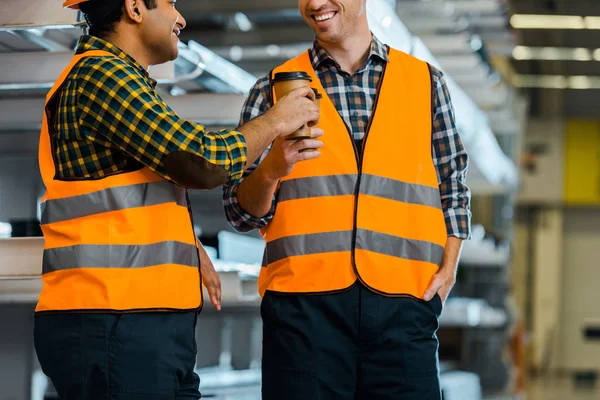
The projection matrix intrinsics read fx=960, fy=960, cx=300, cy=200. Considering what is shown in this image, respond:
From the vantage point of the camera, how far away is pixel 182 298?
2.07m

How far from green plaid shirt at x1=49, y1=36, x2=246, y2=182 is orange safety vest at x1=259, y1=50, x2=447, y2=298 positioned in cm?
48

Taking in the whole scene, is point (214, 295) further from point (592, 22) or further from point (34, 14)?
point (592, 22)

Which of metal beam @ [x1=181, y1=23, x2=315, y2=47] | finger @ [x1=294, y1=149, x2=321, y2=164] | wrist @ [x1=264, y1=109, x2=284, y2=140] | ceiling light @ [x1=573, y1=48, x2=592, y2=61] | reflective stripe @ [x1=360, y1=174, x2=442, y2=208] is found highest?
ceiling light @ [x1=573, y1=48, x2=592, y2=61]

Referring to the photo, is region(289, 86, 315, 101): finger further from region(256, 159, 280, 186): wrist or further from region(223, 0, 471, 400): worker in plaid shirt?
region(256, 159, 280, 186): wrist

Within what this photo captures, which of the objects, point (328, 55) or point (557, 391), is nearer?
point (328, 55)

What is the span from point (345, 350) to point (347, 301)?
4.8 inches

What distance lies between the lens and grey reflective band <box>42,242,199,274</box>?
2.00m

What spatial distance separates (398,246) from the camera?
2.53 m

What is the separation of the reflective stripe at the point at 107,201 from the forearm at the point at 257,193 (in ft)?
1.28

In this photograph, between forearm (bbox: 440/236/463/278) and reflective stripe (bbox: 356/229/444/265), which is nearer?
reflective stripe (bbox: 356/229/444/265)

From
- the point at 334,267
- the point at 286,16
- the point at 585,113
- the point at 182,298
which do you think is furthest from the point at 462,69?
the point at 585,113

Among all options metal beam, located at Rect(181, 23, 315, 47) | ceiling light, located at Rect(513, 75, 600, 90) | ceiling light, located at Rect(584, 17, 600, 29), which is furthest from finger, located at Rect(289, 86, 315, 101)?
ceiling light, located at Rect(513, 75, 600, 90)

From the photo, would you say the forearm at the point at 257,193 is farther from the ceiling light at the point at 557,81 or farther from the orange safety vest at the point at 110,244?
the ceiling light at the point at 557,81

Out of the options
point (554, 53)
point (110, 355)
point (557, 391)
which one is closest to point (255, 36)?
point (110, 355)
